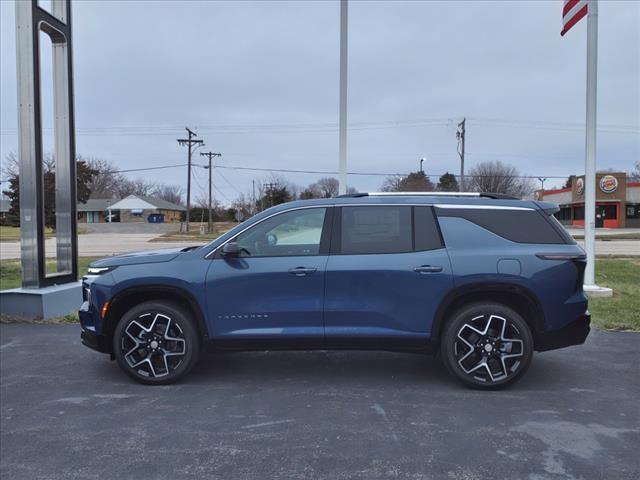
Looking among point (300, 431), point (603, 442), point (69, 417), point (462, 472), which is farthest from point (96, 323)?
point (603, 442)

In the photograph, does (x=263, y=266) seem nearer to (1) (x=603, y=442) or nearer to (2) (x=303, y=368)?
(2) (x=303, y=368)

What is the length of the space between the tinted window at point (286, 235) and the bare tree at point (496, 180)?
5815 centimetres

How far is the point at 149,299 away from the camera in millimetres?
4812

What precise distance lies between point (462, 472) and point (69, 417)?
3048 millimetres

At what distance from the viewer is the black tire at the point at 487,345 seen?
450 cm

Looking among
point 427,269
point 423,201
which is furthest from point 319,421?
point 423,201

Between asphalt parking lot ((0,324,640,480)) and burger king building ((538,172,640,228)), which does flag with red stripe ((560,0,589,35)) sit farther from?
burger king building ((538,172,640,228))

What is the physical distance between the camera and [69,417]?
13.3ft

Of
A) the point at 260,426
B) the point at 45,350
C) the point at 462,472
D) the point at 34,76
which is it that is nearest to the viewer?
the point at 462,472

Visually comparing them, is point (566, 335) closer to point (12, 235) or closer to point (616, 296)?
point (616, 296)

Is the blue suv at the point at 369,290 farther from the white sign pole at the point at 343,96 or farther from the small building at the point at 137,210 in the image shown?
the small building at the point at 137,210

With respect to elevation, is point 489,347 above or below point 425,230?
below

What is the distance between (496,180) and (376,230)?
64.6 meters

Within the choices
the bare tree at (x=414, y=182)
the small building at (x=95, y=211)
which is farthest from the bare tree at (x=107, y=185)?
the bare tree at (x=414, y=182)
